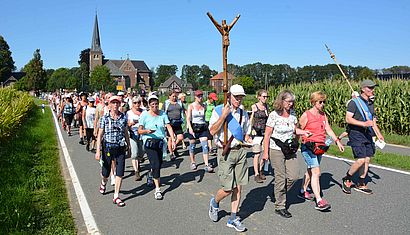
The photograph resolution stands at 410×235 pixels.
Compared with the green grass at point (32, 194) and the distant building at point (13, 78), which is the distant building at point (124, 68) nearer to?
the distant building at point (13, 78)

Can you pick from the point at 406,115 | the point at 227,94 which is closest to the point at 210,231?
the point at 227,94

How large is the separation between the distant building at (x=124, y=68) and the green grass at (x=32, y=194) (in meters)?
105

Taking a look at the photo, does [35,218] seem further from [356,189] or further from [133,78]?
[133,78]

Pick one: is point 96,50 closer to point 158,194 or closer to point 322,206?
point 158,194

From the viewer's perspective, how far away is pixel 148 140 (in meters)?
6.57

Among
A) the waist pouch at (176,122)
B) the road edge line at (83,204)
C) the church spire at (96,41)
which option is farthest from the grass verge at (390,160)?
the church spire at (96,41)

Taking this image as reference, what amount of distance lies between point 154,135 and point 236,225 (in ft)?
7.99

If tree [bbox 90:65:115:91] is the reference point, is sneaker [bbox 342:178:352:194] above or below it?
below

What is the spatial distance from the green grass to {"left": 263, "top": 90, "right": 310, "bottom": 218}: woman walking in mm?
2920

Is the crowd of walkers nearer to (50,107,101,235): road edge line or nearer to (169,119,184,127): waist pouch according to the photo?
(50,107,101,235): road edge line

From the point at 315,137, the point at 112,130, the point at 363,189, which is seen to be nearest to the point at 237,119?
the point at 315,137

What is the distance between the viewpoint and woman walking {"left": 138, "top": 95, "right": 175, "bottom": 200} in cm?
649

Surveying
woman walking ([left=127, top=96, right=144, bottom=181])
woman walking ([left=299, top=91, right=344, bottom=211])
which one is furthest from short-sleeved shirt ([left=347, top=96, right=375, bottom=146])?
woman walking ([left=127, top=96, right=144, bottom=181])

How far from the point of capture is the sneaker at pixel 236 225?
4.82m
